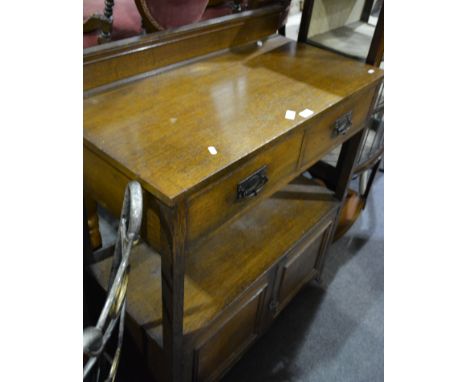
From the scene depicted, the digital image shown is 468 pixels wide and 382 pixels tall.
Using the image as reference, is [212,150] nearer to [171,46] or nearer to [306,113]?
[306,113]

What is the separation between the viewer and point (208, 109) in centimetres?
77

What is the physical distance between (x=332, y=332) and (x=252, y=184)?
2.88 ft

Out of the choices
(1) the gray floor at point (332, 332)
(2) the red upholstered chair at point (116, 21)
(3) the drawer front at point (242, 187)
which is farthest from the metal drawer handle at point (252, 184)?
(1) the gray floor at point (332, 332)

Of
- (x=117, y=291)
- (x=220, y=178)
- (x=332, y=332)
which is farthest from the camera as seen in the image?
(x=332, y=332)

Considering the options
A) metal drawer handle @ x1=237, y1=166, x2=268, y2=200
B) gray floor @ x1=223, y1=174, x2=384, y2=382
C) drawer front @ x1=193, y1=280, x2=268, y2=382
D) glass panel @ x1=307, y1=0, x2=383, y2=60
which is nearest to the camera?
metal drawer handle @ x1=237, y1=166, x2=268, y2=200

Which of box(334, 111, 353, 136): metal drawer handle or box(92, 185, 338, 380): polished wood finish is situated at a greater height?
box(334, 111, 353, 136): metal drawer handle

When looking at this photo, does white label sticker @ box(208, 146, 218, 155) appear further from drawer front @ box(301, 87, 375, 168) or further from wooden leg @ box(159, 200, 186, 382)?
drawer front @ box(301, 87, 375, 168)

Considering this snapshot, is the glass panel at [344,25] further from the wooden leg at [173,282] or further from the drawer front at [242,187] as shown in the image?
the wooden leg at [173,282]

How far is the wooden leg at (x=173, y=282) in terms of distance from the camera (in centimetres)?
59

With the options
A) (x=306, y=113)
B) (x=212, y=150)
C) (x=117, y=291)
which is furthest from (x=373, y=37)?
(x=117, y=291)

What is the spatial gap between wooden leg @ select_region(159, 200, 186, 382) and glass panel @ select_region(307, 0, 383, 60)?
0.79 m

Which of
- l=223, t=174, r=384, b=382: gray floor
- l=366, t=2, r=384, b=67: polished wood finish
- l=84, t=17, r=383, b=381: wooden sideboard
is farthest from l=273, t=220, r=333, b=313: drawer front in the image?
l=366, t=2, r=384, b=67: polished wood finish

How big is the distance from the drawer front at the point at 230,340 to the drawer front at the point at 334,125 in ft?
1.25

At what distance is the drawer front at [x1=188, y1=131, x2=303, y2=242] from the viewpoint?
635 millimetres
